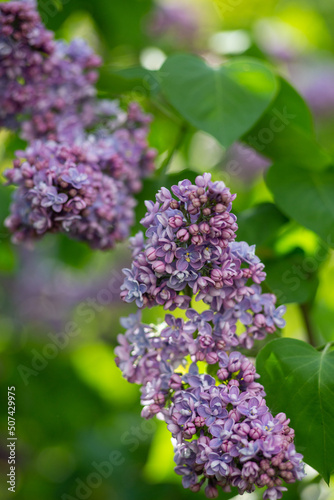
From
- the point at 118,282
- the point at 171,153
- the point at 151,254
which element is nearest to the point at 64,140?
the point at 171,153

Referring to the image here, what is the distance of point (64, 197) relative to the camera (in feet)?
2.69

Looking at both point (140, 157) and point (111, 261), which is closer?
point (140, 157)

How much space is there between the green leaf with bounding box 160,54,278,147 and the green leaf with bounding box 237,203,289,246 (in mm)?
179

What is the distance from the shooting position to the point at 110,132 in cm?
106

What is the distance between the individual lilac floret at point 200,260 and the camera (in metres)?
0.64

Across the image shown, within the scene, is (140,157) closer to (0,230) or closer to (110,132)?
(110,132)

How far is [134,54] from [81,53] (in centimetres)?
68

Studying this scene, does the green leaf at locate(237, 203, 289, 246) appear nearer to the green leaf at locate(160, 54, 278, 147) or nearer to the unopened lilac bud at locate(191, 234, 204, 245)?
the green leaf at locate(160, 54, 278, 147)

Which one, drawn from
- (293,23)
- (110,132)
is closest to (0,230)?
(110,132)

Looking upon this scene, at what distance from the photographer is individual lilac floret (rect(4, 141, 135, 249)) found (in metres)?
0.83

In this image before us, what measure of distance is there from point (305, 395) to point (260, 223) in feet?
1.28

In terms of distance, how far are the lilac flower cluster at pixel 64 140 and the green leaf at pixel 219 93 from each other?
13 cm

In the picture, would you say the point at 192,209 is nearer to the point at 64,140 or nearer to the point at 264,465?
the point at 264,465

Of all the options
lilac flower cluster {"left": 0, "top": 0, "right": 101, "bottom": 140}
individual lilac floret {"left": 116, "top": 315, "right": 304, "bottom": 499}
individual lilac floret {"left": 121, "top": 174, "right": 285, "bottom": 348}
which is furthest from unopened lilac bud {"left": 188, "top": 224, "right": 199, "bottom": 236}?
lilac flower cluster {"left": 0, "top": 0, "right": 101, "bottom": 140}
